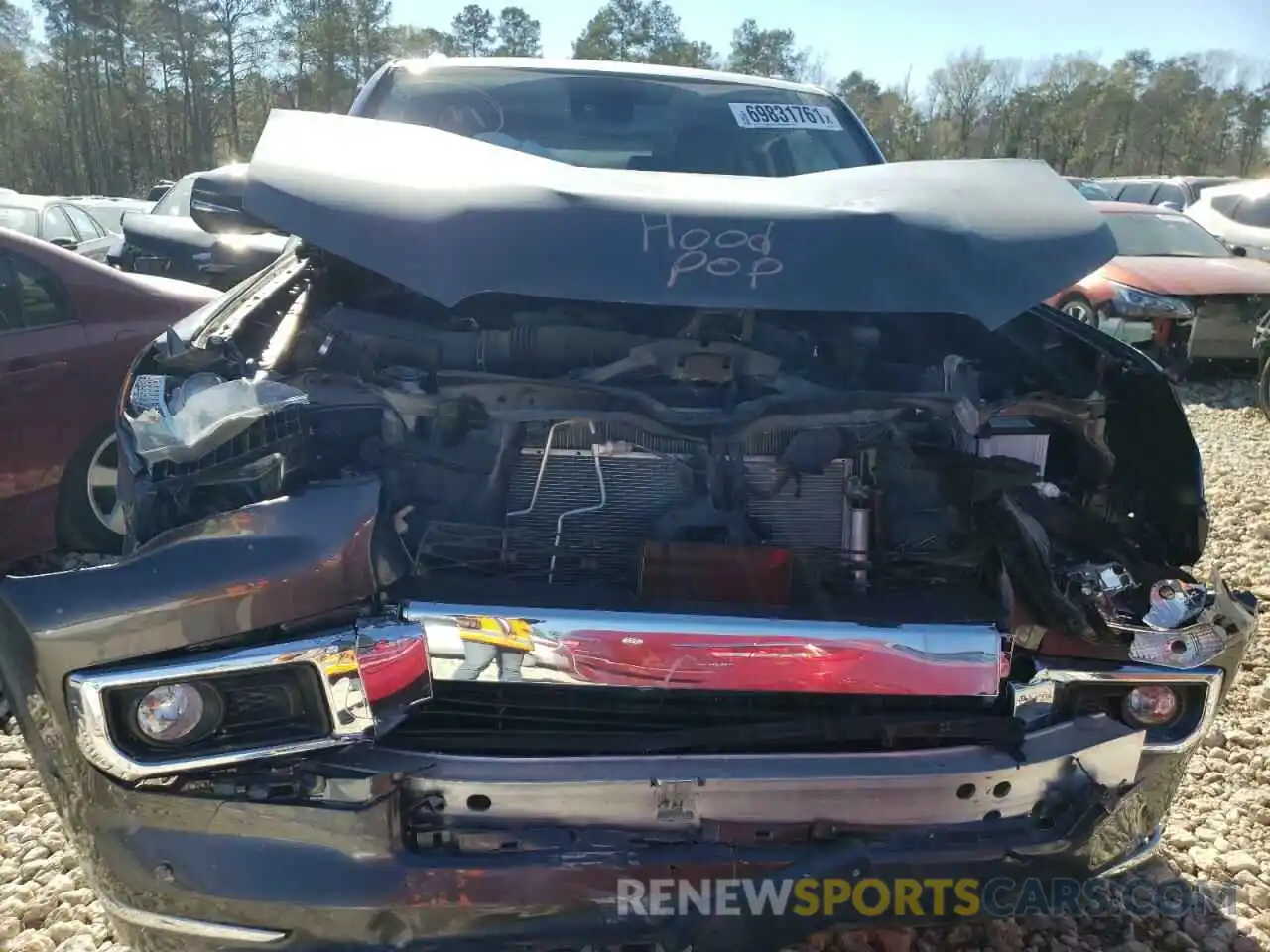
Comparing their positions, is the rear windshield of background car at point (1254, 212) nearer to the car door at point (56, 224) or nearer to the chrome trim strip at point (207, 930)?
the car door at point (56, 224)

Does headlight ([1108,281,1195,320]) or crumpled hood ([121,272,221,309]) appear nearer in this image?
crumpled hood ([121,272,221,309])

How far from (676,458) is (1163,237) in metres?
9.30

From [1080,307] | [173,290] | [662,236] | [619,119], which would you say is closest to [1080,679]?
[662,236]

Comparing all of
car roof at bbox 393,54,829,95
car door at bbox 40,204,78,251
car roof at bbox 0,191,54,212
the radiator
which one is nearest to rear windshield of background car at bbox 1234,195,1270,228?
car roof at bbox 393,54,829,95

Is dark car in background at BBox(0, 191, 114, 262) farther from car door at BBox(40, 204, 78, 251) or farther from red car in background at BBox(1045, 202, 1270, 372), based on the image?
red car in background at BBox(1045, 202, 1270, 372)

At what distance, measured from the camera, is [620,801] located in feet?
5.35

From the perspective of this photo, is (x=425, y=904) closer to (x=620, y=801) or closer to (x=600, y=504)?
(x=620, y=801)

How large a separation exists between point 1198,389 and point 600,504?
7930mm

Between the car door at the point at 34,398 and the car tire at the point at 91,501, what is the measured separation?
0.17 ft

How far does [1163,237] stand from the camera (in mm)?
9492

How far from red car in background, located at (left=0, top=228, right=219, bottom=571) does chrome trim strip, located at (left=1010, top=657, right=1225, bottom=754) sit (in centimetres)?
332

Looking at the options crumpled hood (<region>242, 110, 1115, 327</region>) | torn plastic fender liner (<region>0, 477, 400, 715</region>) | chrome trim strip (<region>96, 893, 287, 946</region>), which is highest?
crumpled hood (<region>242, 110, 1115, 327</region>)

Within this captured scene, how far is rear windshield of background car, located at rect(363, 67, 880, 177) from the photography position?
346cm

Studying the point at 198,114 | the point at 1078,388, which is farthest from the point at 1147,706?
the point at 198,114
